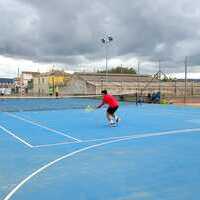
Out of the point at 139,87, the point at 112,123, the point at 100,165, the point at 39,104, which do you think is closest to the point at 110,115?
the point at 112,123

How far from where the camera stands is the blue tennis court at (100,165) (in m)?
6.49

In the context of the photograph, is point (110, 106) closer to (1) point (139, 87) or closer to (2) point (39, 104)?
(2) point (39, 104)

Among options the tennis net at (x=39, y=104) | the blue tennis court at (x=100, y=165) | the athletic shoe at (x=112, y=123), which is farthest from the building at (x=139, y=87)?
the blue tennis court at (x=100, y=165)

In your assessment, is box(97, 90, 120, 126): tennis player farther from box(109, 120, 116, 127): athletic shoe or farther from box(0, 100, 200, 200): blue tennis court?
box(0, 100, 200, 200): blue tennis court

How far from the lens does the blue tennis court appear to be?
6491 millimetres

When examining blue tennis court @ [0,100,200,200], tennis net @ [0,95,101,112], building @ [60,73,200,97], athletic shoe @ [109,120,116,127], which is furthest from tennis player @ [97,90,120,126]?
building @ [60,73,200,97]

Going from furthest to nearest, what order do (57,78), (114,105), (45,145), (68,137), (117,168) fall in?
(57,78), (114,105), (68,137), (45,145), (117,168)

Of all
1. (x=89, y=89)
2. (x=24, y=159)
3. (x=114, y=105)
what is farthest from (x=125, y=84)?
(x=24, y=159)

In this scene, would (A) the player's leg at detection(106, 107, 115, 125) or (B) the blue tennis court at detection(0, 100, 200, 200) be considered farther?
(A) the player's leg at detection(106, 107, 115, 125)

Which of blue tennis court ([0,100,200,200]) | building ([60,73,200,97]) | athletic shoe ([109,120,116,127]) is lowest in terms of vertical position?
blue tennis court ([0,100,200,200])

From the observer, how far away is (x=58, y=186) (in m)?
6.87

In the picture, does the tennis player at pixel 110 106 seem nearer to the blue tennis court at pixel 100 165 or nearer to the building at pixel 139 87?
the blue tennis court at pixel 100 165

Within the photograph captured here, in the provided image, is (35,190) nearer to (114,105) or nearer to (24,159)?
(24,159)

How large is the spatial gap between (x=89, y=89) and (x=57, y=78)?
30866mm
